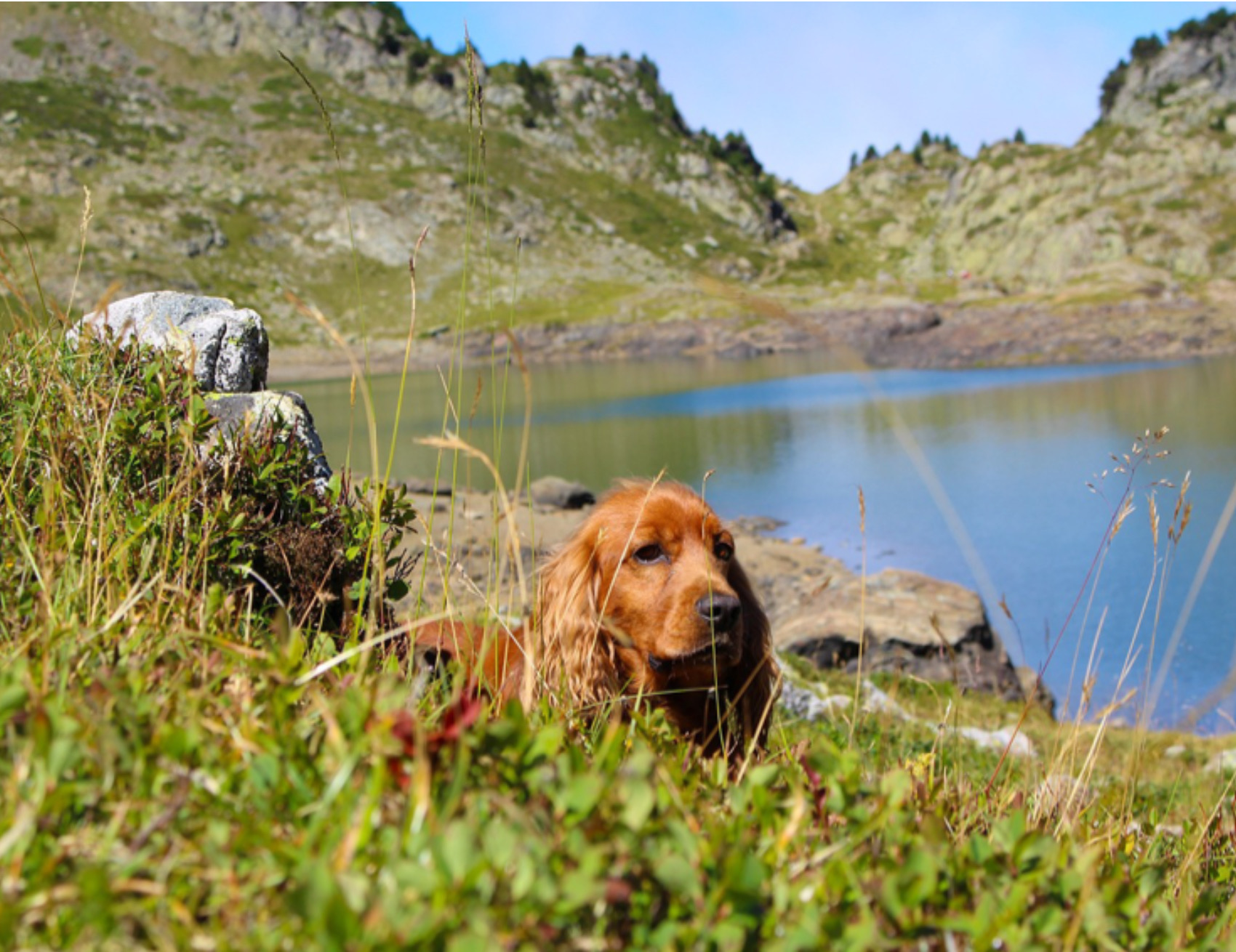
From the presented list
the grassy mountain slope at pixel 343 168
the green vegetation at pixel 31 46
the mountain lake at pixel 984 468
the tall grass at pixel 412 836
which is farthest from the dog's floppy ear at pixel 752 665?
the green vegetation at pixel 31 46

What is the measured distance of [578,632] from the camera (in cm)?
389

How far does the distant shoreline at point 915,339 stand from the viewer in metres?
62.3

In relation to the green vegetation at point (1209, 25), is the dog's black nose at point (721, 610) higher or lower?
lower

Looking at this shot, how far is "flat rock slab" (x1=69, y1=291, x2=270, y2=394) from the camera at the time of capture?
4.61 m

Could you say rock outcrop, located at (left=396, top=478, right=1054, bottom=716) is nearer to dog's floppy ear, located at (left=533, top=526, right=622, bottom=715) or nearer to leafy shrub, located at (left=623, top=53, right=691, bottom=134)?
dog's floppy ear, located at (left=533, top=526, right=622, bottom=715)

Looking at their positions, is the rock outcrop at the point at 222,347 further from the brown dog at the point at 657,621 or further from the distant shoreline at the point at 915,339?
the distant shoreline at the point at 915,339

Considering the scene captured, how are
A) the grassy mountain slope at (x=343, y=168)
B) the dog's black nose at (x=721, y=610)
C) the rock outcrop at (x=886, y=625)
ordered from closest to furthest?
1. the dog's black nose at (x=721, y=610)
2. the rock outcrop at (x=886, y=625)
3. the grassy mountain slope at (x=343, y=168)

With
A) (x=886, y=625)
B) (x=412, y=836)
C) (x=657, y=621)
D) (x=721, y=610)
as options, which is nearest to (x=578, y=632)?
(x=657, y=621)

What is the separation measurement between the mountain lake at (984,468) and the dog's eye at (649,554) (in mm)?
816

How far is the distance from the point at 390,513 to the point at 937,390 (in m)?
50.8

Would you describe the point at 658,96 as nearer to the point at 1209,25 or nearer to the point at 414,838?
the point at 1209,25

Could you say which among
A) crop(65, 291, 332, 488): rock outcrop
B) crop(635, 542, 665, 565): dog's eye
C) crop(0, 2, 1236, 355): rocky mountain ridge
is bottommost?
crop(635, 542, 665, 565): dog's eye

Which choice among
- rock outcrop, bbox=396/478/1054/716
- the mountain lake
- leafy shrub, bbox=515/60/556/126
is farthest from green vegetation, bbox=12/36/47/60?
rock outcrop, bbox=396/478/1054/716

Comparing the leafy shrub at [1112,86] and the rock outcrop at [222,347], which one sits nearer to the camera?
the rock outcrop at [222,347]
